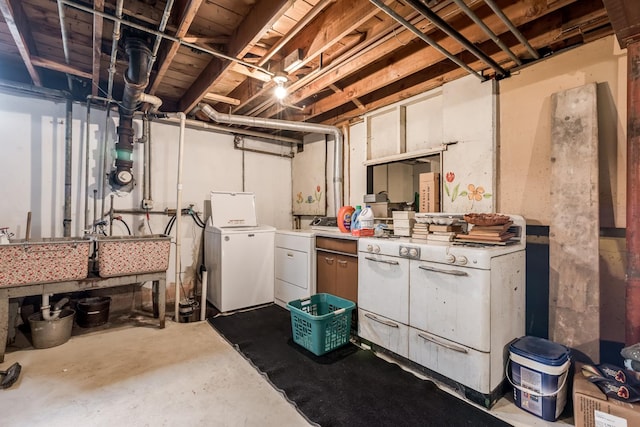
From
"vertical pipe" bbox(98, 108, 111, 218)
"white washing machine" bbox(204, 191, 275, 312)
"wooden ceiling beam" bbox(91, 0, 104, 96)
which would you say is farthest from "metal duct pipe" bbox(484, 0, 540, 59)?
"vertical pipe" bbox(98, 108, 111, 218)

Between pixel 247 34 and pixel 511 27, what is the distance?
1713 millimetres

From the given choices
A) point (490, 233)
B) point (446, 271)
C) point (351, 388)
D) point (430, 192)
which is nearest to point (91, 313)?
point (351, 388)

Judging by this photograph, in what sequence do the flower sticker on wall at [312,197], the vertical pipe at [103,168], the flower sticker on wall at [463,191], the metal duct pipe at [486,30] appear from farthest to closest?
the flower sticker on wall at [312,197] < the vertical pipe at [103,168] < the flower sticker on wall at [463,191] < the metal duct pipe at [486,30]

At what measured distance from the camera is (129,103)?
9.43 ft

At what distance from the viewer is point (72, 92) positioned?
122 inches

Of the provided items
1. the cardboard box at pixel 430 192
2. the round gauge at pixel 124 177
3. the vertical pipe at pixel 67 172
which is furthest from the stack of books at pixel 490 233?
the vertical pipe at pixel 67 172

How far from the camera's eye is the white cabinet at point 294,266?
3178mm

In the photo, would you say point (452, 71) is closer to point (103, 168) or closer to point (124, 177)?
point (124, 177)

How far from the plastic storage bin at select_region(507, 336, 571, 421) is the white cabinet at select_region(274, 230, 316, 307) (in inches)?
74.2

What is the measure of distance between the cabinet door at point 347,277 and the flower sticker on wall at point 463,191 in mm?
1074

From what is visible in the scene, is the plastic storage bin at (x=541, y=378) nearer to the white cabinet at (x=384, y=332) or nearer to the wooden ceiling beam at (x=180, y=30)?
the white cabinet at (x=384, y=332)

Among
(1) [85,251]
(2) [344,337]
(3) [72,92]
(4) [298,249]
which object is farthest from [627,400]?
(3) [72,92]

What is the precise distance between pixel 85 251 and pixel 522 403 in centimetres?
347

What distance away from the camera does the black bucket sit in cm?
292
